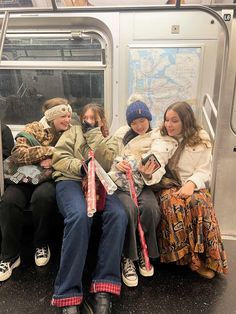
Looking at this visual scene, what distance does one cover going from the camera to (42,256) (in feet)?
7.16

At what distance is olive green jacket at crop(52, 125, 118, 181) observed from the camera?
6.86 ft

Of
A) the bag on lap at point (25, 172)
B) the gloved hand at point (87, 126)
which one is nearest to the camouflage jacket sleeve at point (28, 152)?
the bag on lap at point (25, 172)

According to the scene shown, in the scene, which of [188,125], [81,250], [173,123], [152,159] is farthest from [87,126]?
[81,250]

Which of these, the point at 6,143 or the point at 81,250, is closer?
the point at 81,250

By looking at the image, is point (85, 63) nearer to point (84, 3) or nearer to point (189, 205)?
point (84, 3)

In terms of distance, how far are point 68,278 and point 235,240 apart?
1.62 metres

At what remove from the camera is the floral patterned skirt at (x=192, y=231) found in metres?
1.99

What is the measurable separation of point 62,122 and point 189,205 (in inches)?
44.9

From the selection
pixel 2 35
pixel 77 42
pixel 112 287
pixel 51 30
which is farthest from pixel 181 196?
pixel 51 30

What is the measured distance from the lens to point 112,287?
178cm

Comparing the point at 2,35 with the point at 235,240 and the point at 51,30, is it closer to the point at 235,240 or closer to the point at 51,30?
the point at 51,30

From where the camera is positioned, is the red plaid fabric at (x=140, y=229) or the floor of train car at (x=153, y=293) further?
the red plaid fabric at (x=140, y=229)

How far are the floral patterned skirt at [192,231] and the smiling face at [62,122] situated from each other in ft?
3.14

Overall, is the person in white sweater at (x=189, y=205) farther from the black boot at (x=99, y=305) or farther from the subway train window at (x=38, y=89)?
the subway train window at (x=38, y=89)
